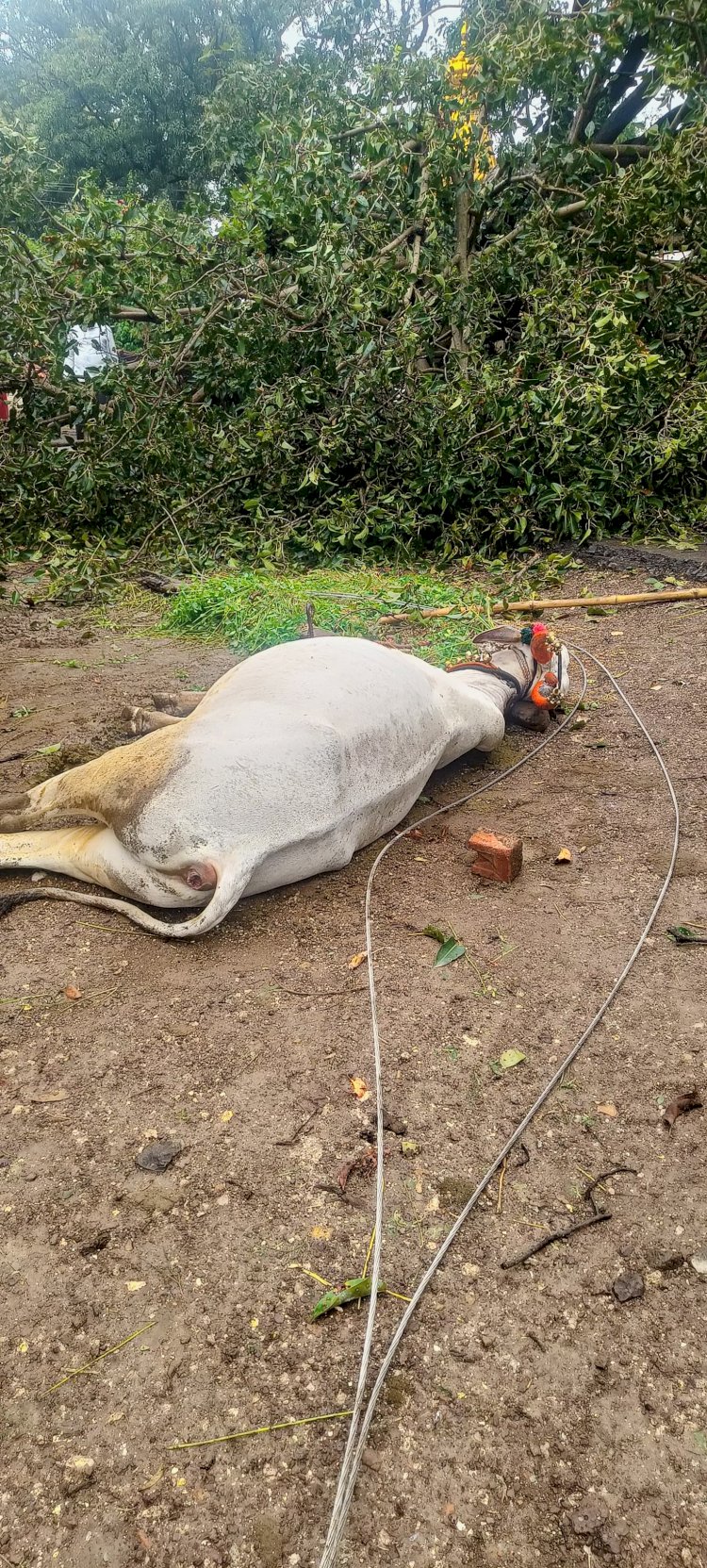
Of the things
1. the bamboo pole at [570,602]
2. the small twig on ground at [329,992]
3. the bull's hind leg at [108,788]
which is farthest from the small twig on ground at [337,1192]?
the bamboo pole at [570,602]

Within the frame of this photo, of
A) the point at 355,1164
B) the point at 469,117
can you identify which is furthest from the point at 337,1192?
the point at 469,117

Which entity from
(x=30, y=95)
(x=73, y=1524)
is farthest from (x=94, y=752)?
(x=30, y=95)

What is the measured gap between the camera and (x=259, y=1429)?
1254 mm

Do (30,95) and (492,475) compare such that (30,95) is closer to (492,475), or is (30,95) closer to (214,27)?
(214,27)

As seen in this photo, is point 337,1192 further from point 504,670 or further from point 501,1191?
point 504,670

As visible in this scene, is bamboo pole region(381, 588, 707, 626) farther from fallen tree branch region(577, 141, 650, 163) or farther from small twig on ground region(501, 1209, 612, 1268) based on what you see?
small twig on ground region(501, 1209, 612, 1268)

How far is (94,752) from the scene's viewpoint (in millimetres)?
3191

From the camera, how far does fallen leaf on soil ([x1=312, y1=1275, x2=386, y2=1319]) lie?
A: 4.62 feet

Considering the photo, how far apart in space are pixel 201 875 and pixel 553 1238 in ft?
3.49

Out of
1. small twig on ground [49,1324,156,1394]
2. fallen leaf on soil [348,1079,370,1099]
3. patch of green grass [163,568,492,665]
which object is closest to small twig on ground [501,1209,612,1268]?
fallen leaf on soil [348,1079,370,1099]

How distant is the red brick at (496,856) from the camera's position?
8.29 ft

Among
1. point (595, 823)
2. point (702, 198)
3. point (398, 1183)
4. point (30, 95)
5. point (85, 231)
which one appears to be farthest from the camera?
point (30, 95)

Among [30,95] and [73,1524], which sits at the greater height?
[30,95]

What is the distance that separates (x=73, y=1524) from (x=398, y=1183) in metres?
0.68
